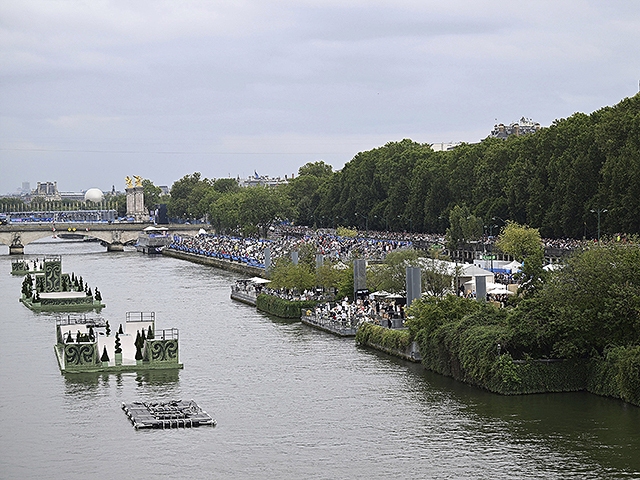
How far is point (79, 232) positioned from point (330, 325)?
108 m

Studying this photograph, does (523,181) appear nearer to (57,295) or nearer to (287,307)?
(287,307)

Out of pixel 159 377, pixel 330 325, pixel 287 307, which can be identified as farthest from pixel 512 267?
pixel 159 377

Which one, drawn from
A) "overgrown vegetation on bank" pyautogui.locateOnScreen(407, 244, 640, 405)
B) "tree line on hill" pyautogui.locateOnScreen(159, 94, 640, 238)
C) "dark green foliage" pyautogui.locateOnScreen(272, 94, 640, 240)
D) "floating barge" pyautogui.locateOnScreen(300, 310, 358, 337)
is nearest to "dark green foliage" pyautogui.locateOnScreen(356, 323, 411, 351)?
"floating barge" pyautogui.locateOnScreen(300, 310, 358, 337)

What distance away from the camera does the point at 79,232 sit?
6117 inches

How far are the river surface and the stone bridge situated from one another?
4035 inches

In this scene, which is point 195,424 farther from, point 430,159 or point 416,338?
point 430,159

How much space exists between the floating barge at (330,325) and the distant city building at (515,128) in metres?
130

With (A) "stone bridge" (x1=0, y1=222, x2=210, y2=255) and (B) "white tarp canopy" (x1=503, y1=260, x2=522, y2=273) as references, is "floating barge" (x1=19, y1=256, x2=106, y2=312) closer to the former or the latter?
(B) "white tarp canopy" (x1=503, y1=260, x2=522, y2=273)

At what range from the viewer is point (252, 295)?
74.1 meters

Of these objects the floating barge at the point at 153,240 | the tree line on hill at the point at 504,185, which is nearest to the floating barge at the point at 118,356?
the tree line on hill at the point at 504,185

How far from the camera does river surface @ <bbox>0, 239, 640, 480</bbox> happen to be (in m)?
28.8

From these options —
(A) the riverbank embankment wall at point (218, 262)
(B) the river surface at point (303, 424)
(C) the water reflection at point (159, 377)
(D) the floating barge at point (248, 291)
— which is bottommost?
(B) the river surface at point (303, 424)

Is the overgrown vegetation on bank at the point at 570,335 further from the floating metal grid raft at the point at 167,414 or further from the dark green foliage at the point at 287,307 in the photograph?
the dark green foliage at the point at 287,307

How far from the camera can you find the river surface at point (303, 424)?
28.8 meters
